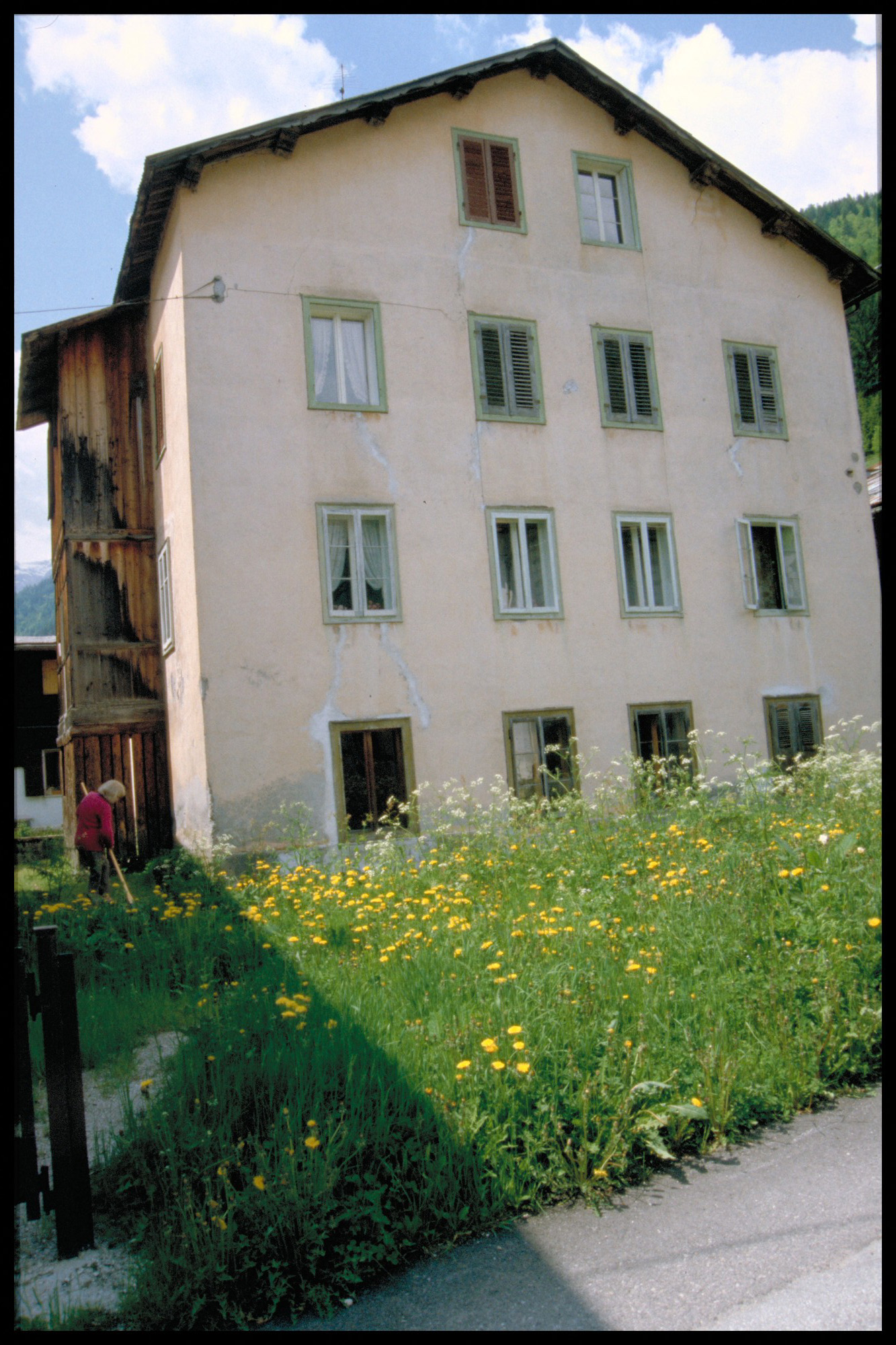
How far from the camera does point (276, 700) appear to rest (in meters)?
13.9

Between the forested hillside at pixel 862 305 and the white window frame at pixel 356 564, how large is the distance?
269 inches

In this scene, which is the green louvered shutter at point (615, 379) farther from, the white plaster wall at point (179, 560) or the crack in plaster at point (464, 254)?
the white plaster wall at point (179, 560)

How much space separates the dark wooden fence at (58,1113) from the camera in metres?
3.73

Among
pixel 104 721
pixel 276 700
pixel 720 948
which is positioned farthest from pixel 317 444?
pixel 720 948

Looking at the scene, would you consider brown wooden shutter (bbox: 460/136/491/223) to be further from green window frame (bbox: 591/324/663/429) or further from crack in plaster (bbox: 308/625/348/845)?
crack in plaster (bbox: 308/625/348/845)

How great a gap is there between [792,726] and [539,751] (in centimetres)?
511

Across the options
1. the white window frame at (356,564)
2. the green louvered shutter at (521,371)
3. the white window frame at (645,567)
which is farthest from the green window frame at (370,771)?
the green louvered shutter at (521,371)

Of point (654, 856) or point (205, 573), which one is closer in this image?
point (654, 856)

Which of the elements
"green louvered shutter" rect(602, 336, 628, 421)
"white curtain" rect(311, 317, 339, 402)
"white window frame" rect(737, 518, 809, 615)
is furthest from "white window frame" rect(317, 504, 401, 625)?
"white window frame" rect(737, 518, 809, 615)

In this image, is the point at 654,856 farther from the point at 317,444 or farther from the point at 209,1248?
the point at 317,444

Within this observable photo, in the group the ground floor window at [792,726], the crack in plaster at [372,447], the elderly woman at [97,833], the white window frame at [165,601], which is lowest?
the elderly woman at [97,833]

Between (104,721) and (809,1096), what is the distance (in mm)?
13802

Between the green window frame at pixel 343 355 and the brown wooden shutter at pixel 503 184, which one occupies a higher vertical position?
the brown wooden shutter at pixel 503 184

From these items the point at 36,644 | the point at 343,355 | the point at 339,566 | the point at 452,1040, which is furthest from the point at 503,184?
the point at 36,644
